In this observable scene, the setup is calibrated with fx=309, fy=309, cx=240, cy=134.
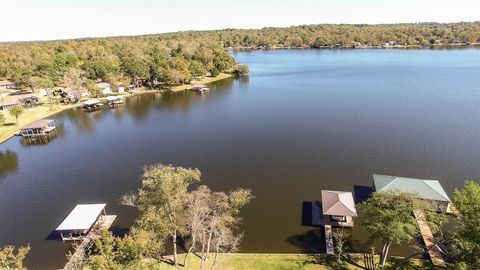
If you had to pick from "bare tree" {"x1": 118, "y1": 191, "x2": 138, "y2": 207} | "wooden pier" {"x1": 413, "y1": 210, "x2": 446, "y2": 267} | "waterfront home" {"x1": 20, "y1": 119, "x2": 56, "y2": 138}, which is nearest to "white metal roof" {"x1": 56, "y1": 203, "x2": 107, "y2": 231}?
"bare tree" {"x1": 118, "y1": 191, "x2": 138, "y2": 207}

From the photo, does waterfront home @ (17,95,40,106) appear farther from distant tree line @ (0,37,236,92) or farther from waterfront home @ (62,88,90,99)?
waterfront home @ (62,88,90,99)

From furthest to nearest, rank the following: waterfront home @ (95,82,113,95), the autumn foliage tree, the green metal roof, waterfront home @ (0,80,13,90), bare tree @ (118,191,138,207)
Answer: waterfront home @ (0,80,13,90) → waterfront home @ (95,82,113,95) → the green metal roof → bare tree @ (118,191,138,207) → the autumn foliage tree

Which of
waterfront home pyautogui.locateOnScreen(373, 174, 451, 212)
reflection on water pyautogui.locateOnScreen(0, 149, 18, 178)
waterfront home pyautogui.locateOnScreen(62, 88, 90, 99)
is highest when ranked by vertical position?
waterfront home pyautogui.locateOnScreen(62, 88, 90, 99)

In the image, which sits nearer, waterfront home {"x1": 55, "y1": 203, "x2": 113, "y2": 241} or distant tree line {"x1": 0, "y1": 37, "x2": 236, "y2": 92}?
waterfront home {"x1": 55, "y1": 203, "x2": 113, "y2": 241}

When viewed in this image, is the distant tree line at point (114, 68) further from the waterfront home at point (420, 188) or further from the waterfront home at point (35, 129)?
the waterfront home at point (420, 188)

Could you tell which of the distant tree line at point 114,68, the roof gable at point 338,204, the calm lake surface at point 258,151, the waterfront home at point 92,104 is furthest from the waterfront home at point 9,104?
the roof gable at point 338,204

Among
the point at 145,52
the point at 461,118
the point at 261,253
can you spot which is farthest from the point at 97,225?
the point at 145,52

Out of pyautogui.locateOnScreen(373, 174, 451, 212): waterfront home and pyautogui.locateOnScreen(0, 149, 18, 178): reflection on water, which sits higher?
pyautogui.locateOnScreen(373, 174, 451, 212): waterfront home
